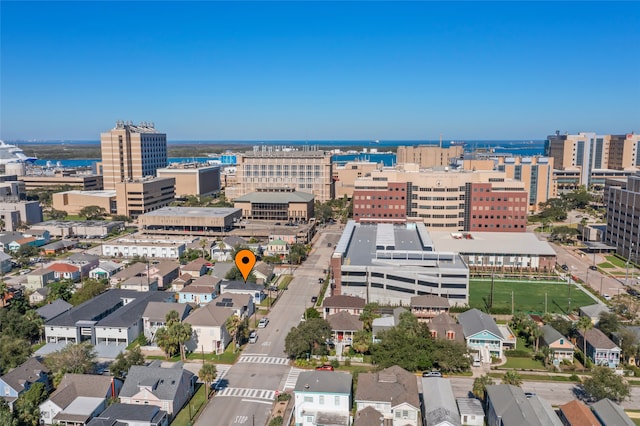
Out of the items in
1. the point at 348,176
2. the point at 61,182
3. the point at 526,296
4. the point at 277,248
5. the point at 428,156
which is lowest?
the point at 526,296

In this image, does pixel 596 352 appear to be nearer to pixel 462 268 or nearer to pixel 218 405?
pixel 462 268

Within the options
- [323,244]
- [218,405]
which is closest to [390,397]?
[218,405]

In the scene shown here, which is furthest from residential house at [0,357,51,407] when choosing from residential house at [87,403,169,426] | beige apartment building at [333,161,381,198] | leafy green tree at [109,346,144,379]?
beige apartment building at [333,161,381,198]

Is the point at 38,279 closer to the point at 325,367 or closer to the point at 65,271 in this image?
the point at 65,271

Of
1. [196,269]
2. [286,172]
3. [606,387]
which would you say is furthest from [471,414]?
[286,172]

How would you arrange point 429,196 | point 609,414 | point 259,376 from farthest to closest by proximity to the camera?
point 429,196 < point 259,376 < point 609,414

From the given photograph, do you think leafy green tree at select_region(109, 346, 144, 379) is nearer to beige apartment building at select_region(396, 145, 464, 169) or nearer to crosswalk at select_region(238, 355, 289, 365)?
crosswalk at select_region(238, 355, 289, 365)

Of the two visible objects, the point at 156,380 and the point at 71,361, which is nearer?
the point at 156,380
